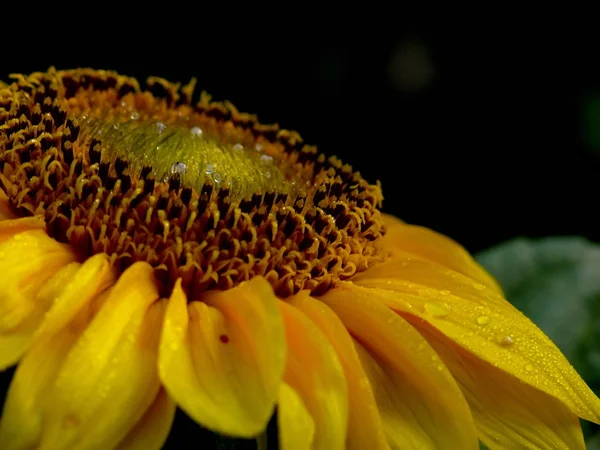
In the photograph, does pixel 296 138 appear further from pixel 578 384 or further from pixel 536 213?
pixel 536 213

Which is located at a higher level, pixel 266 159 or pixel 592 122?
pixel 592 122

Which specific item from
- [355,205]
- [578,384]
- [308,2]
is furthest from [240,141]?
[308,2]

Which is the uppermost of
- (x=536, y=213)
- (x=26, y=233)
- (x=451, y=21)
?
(x=451, y=21)

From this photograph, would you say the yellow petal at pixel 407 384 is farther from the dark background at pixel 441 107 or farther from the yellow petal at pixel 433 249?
the dark background at pixel 441 107

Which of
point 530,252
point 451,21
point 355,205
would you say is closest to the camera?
point 355,205

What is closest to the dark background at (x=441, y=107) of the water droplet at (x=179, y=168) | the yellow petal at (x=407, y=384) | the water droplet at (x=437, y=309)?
the water droplet at (x=179, y=168)

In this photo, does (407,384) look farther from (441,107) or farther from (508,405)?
(441,107)

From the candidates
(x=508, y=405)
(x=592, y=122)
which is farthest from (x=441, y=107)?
(x=508, y=405)
